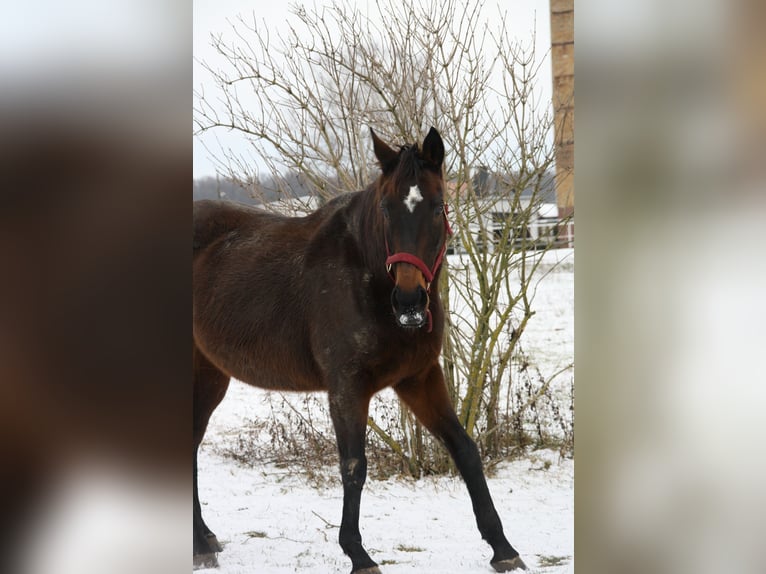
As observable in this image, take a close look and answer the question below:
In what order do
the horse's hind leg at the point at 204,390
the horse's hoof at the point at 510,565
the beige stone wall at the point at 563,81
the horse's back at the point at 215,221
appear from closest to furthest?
the horse's hoof at the point at 510,565 < the horse's hind leg at the point at 204,390 < the horse's back at the point at 215,221 < the beige stone wall at the point at 563,81

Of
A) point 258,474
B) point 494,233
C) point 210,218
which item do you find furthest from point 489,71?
point 258,474

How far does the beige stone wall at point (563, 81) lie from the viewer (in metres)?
3.96

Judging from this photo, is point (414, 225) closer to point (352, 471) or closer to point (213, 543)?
point (352, 471)

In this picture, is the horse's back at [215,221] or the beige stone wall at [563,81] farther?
the beige stone wall at [563,81]

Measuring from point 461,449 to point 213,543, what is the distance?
122 centimetres

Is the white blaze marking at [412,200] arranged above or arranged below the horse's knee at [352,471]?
above

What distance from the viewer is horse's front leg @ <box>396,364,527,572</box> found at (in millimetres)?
2885

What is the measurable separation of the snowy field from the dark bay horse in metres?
0.22
